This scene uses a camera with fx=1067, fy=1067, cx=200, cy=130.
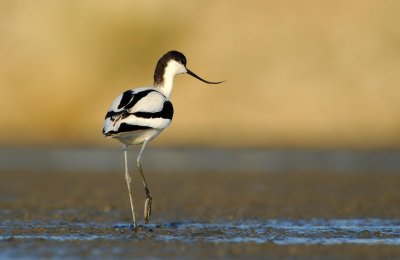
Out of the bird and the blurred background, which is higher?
the blurred background

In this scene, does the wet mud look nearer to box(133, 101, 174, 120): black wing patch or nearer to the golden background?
box(133, 101, 174, 120): black wing patch

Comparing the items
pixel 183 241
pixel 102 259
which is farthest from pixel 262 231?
pixel 102 259

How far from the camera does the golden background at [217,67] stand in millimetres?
36031

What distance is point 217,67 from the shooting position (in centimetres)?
3962

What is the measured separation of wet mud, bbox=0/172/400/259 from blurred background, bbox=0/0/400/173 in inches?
489

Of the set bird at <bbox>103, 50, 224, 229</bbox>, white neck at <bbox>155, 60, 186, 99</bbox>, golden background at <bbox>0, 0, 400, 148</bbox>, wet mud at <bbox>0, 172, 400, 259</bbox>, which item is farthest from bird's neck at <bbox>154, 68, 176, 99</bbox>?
golden background at <bbox>0, 0, 400, 148</bbox>

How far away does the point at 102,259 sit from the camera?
389 inches

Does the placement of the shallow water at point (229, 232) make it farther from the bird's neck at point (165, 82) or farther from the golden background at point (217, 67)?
the golden background at point (217, 67)

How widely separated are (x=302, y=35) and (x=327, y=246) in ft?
98.6

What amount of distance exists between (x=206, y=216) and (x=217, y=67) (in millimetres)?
25029

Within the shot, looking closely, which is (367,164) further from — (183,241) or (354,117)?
(183,241)

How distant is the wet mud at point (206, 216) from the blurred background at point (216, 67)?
12.4m

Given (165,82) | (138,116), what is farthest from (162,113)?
(165,82)

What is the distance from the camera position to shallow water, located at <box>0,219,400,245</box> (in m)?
11.6
